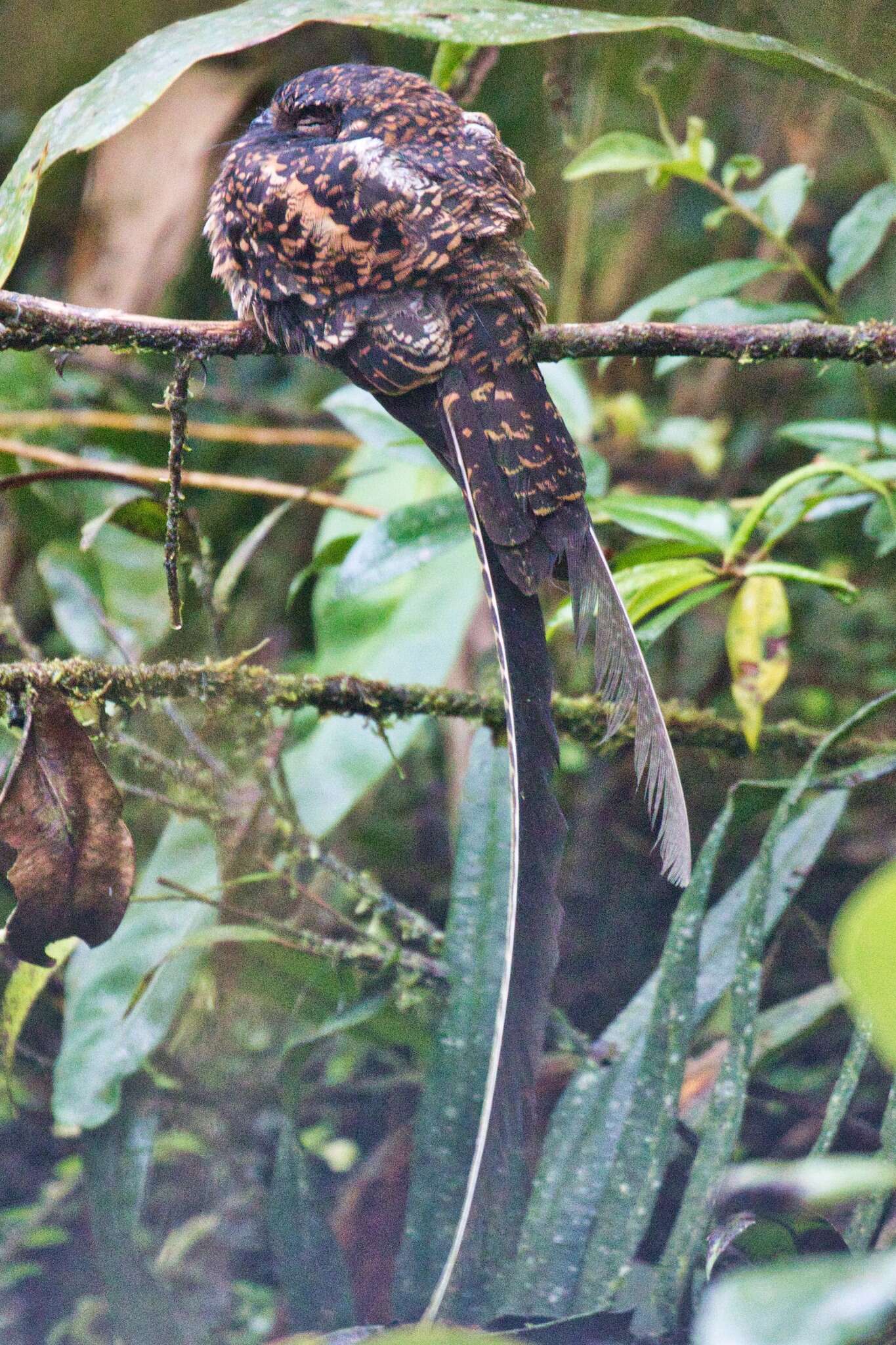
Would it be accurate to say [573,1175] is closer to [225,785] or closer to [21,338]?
[225,785]

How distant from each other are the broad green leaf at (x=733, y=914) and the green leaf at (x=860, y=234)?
632mm

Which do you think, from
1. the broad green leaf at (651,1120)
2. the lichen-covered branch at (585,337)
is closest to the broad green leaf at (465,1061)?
the broad green leaf at (651,1120)

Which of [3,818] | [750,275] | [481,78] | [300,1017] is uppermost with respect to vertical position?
[481,78]

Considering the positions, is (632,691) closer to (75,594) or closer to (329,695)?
(329,695)

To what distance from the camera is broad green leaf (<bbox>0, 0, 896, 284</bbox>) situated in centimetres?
91

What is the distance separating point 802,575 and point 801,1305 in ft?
2.74

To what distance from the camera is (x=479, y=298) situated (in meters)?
0.95

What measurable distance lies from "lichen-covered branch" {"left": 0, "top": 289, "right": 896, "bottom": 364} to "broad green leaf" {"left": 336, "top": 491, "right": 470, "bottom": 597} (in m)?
0.31

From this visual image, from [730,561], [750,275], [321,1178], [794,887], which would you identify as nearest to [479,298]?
[730,561]

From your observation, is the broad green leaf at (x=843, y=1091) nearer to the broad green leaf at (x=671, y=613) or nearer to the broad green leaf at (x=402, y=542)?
the broad green leaf at (x=671, y=613)

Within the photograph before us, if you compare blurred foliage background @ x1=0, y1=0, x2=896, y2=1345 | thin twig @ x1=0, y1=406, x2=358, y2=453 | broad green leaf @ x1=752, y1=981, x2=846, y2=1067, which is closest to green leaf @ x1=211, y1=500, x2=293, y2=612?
blurred foliage background @ x1=0, y1=0, x2=896, y2=1345

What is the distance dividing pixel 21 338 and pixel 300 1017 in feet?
3.01

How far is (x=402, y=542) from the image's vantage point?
121 cm

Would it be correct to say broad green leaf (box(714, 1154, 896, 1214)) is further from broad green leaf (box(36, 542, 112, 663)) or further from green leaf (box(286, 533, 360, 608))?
broad green leaf (box(36, 542, 112, 663))
